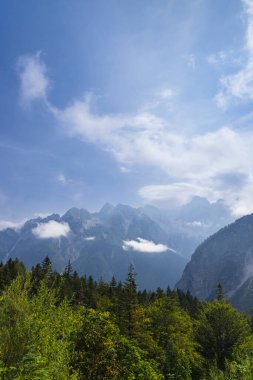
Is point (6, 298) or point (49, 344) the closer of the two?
point (49, 344)

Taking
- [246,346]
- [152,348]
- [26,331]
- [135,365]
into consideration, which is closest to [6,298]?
[26,331]

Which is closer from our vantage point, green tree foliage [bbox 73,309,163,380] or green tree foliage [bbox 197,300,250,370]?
green tree foliage [bbox 73,309,163,380]

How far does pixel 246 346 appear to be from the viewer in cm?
4788

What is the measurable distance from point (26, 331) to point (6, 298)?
6.60 feet

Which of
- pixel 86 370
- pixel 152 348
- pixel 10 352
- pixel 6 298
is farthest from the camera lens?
pixel 152 348

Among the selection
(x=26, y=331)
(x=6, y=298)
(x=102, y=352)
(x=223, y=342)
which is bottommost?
(x=223, y=342)

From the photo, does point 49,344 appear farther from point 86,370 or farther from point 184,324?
point 184,324

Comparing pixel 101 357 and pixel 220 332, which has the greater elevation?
pixel 101 357

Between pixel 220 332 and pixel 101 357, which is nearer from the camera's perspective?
pixel 101 357

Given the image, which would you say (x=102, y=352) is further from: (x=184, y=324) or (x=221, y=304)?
(x=221, y=304)

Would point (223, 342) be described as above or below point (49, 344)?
below

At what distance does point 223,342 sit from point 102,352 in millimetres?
46775

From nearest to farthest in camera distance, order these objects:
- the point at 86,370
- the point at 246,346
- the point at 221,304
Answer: the point at 86,370 < the point at 246,346 < the point at 221,304

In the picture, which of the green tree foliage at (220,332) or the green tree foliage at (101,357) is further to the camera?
the green tree foliage at (220,332)
